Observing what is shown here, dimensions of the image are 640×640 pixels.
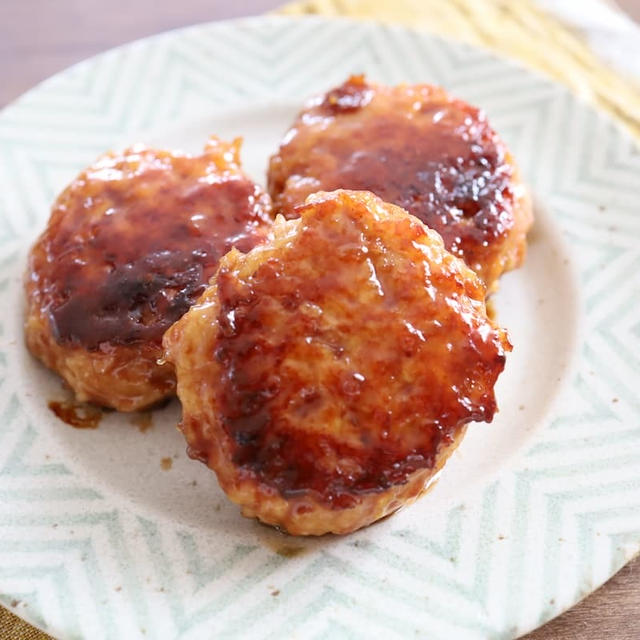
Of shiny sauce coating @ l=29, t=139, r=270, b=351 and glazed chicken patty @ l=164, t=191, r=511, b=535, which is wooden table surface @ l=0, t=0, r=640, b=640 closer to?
shiny sauce coating @ l=29, t=139, r=270, b=351

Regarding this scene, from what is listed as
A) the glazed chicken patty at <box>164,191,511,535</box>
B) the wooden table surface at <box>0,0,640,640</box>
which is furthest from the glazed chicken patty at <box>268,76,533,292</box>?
the wooden table surface at <box>0,0,640,640</box>

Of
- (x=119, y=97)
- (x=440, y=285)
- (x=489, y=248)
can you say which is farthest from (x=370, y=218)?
(x=119, y=97)

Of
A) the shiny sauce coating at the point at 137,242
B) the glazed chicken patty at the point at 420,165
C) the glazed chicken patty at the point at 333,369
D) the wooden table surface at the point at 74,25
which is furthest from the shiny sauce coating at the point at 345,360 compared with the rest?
the wooden table surface at the point at 74,25

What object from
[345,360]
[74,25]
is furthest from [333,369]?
[74,25]

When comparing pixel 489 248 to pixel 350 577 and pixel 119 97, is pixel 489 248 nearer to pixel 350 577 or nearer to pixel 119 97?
pixel 350 577

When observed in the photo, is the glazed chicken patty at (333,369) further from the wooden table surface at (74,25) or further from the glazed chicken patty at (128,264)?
the wooden table surface at (74,25)
